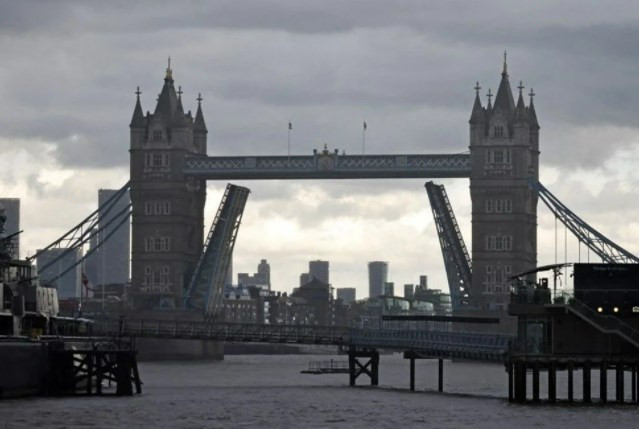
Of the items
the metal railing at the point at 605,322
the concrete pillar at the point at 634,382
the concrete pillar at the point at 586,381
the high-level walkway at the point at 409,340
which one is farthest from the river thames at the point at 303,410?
the metal railing at the point at 605,322

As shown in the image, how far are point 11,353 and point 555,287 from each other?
27.6m

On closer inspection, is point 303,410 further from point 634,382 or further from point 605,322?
point 634,382

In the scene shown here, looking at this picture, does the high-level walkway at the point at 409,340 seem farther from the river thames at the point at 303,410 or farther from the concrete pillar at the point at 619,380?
the concrete pillar at the point at 619,380

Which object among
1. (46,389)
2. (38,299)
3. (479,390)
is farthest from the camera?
(479,390)

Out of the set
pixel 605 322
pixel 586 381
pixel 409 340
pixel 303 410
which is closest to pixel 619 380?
pixel 586 381

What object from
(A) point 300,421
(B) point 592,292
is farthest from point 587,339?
(A) point 300,421

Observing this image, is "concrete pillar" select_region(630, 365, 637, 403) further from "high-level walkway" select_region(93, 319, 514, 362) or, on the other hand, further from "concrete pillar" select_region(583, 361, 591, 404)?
"high-level walkway" select_region(93, 319, 514, 362)

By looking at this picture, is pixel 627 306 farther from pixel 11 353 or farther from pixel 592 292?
pixel 11 353

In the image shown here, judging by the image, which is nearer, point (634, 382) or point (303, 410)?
point (303, 410)

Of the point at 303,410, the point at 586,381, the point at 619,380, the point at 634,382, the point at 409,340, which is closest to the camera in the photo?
the point at 586,381

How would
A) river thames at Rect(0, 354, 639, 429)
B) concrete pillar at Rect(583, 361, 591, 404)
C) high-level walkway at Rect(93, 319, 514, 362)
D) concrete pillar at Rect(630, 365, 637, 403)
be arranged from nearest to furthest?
river thames at Rect(0, 354, 639, 429) → concrete pillar at Rect(583, 361, 591, 404) → concrete pillar at Rect(630, 365, 637, 403) → high-level walkway at Rect(93, 319, 514, 362)

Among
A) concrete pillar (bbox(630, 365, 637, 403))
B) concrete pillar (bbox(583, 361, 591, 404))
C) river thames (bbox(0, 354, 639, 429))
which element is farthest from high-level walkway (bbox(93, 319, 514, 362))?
concrete pillar (bbox(583, 361, 591, 404))

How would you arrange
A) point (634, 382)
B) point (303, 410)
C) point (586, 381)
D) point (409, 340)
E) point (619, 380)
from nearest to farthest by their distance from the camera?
point (586, 381), point (619, 380), point (303, 410), point (634, 382), point (409, 340)

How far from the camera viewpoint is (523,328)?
356 feet
